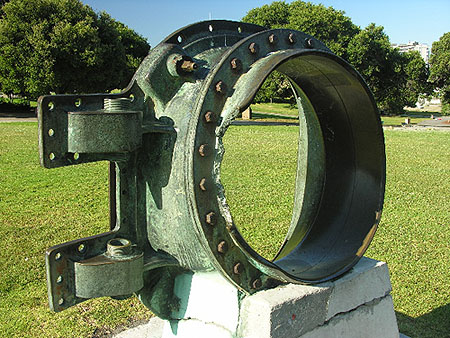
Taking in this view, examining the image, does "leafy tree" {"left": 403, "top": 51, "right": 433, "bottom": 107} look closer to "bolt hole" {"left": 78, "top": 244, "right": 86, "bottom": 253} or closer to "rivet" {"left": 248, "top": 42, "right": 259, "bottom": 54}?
"rivet" {"left": 248, "top": 42, "right": 259, "bottom": 54}

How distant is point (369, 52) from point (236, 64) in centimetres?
2827

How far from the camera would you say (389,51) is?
95.7 feet

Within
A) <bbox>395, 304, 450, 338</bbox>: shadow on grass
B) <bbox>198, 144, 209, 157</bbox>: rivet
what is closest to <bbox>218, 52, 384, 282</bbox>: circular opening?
<bbox>198, 144, 209, 157</bbox>: rivet

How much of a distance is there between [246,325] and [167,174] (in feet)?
2.46

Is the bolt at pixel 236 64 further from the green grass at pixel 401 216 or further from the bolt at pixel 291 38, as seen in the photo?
the green grass at pixel 401 216

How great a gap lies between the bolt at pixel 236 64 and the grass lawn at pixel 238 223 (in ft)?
7.22

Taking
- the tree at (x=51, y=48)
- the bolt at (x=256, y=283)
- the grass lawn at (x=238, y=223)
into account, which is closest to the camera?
the bolt at (x=256, y=283)

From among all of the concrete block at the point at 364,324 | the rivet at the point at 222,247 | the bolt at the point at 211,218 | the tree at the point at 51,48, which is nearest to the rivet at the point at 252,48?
the bolt at the point at 211,218

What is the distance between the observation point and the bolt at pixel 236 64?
196 cm

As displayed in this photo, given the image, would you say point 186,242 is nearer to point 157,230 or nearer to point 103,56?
point 157,230

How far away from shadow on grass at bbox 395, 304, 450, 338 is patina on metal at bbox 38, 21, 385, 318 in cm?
131

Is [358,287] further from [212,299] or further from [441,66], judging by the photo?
[441,66]

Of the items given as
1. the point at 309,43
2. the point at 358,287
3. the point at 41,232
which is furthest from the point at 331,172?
the point at 41,232

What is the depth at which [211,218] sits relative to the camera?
189 cm
